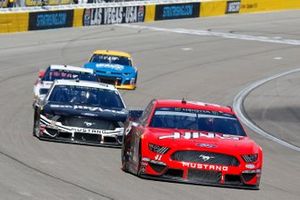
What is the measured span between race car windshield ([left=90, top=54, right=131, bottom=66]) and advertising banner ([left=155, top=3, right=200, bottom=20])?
22701 millimetres

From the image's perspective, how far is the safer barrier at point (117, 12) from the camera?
150ft

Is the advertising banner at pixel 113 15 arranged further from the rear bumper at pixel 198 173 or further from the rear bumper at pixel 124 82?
the rear bumper at pixel 198 173

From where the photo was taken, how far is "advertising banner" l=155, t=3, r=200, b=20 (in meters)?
55.3

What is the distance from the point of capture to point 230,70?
38375 mm

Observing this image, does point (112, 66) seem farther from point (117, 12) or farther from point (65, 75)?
point (117, 12)

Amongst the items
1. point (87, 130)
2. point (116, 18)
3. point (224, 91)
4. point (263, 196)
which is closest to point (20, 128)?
point (87, 130)

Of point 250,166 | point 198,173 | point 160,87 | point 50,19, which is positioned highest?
point 250,166

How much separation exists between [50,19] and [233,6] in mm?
17069

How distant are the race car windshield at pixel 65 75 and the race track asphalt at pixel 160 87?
0.93m

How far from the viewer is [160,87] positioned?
1244 inches

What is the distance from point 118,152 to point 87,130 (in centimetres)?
75

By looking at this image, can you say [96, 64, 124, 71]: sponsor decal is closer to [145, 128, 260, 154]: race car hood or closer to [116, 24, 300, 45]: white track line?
[145, 128, 260, 154]: race car hood

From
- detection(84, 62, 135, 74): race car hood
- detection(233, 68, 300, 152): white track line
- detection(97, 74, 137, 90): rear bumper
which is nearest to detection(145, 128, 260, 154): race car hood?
detection(233, 68, 300, 152): white track line

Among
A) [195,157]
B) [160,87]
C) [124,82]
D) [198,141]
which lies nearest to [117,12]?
[160,87]
